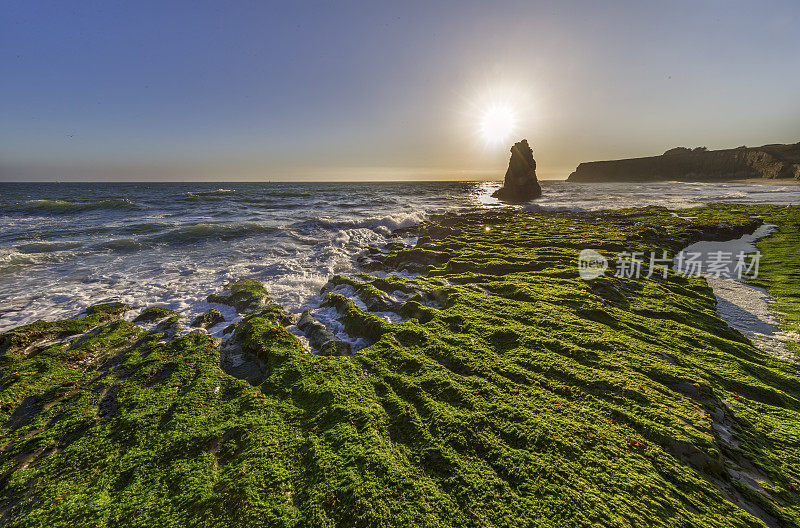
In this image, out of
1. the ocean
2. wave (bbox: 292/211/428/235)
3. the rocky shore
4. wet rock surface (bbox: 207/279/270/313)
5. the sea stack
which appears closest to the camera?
the rocky shore

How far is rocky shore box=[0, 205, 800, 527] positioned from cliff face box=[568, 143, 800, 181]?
14916cm

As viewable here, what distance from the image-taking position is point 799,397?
22.0 ft

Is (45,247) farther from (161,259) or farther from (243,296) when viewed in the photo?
(243,296)

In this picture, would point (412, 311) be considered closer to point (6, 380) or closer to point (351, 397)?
point (351, 397)

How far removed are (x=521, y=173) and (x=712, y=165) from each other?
131 meters

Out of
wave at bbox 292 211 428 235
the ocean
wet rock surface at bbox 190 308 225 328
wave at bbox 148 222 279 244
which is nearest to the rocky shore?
wet rock surface at bbox 190 308 225 328

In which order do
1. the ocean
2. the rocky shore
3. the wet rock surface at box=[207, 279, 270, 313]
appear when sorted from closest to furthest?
1. the rocky shore
2. the wet rock surface at box=[207, 279, 270, 313]
3. the ocean

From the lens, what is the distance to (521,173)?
70.8m

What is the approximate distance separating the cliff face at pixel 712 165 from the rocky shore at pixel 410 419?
489 feet

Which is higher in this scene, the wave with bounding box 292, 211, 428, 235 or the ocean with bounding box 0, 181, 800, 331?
the wave with bounding box 292, 211, 428, 235

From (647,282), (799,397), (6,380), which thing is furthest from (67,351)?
(647,282)

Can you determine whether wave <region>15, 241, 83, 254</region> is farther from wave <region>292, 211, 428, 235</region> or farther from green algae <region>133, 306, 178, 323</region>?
green algae <region>133, 306, 178, 323</region>

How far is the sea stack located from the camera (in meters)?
70.6

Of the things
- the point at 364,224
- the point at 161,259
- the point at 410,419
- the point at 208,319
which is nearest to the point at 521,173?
the point at 364,224
